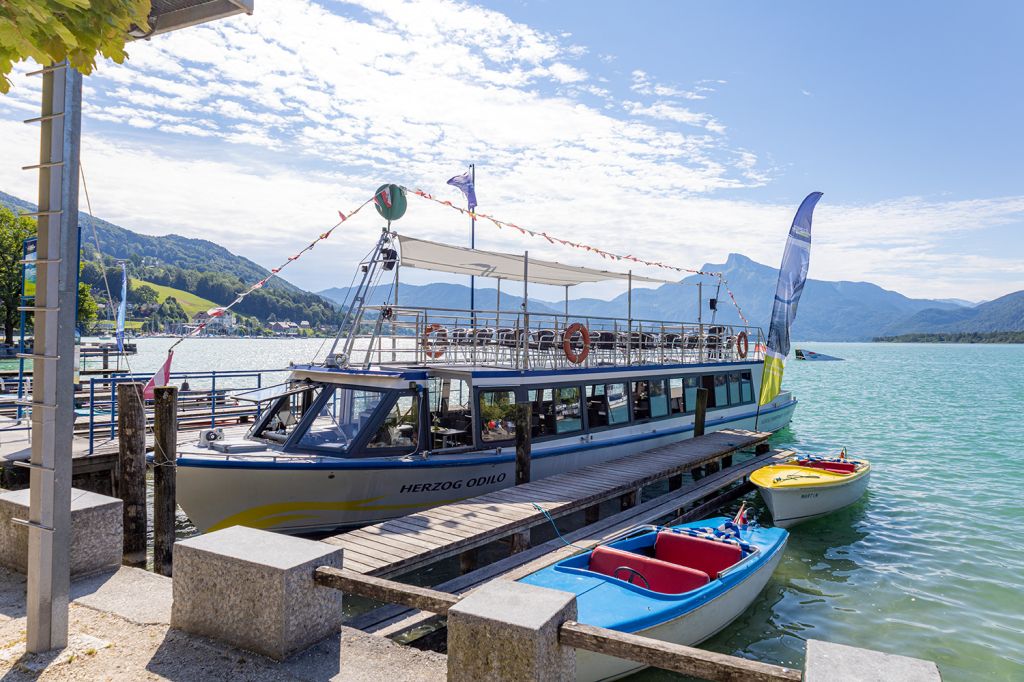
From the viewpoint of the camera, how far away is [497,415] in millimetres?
14344

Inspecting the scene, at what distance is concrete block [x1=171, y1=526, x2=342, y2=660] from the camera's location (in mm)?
4801

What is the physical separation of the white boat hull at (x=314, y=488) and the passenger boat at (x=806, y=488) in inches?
249

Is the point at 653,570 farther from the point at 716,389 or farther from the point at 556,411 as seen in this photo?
the point at 716,389

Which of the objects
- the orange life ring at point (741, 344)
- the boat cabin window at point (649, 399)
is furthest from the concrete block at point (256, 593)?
the orange life ring at point (741, 344)

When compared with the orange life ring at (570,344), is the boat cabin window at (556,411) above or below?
below

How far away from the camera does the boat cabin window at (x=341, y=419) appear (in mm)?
12289

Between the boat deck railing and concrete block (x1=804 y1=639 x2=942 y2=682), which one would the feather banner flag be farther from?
concrete block (x1=804 y1=639 x2=942 y2=682)

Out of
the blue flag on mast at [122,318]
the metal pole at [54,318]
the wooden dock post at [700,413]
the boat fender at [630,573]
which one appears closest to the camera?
the metal pole at [54,318]

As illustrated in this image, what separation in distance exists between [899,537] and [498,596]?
553 inches

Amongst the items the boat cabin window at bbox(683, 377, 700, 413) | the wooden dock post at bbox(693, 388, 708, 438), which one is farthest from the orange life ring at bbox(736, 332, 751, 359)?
the wooden dock post at bbox(693, 388, 708, 438)

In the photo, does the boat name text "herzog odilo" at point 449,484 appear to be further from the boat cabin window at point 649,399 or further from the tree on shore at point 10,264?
the tree on shore at point 10,264

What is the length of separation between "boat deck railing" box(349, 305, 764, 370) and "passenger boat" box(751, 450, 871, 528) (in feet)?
15.0

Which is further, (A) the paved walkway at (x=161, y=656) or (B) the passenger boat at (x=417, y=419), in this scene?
(B) the passenger boat at (x=417, y=419)

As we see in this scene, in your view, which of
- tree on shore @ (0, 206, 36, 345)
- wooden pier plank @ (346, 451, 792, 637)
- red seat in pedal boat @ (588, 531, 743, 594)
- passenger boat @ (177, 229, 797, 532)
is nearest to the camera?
wooden pier plank @ (346, 451, 792, 637)
